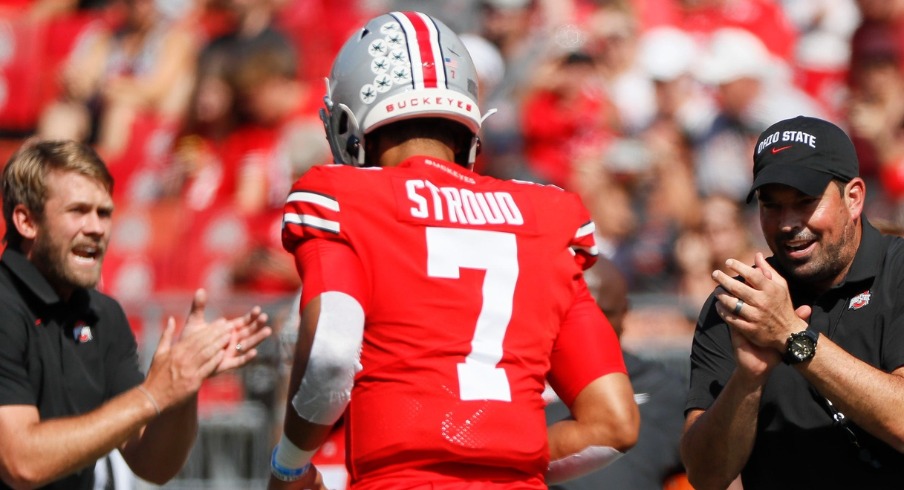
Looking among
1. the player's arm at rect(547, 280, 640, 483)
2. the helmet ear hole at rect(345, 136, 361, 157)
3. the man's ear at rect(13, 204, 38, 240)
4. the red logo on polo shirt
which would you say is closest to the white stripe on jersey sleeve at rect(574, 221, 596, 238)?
the player's arm at rect(547, 280, 640, 483)

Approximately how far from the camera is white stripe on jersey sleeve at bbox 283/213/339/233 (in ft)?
11.3

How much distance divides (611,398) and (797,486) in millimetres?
763

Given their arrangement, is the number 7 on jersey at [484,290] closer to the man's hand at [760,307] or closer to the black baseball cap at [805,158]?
the man's hand at [760,307]

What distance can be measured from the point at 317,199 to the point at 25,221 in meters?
1.91

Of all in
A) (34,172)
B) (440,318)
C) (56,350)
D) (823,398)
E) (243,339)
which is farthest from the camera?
(34,172)

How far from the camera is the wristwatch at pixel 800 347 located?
3.73m

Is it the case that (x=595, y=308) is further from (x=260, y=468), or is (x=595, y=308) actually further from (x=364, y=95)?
(x=260, y=468)

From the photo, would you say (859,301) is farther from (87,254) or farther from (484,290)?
(87,254)

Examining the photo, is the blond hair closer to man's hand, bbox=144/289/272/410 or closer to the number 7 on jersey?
man's hand, bbox=144/289/272/410

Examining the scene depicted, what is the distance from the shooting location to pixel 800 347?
3.73 m

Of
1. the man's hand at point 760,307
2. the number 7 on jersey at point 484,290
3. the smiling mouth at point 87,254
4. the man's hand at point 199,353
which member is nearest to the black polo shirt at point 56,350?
the smiling mouth at point 87,254

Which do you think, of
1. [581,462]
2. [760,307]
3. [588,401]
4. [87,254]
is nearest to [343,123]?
[588,401]

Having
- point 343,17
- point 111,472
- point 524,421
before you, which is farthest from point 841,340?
point 343,17

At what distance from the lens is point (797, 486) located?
160 inches
